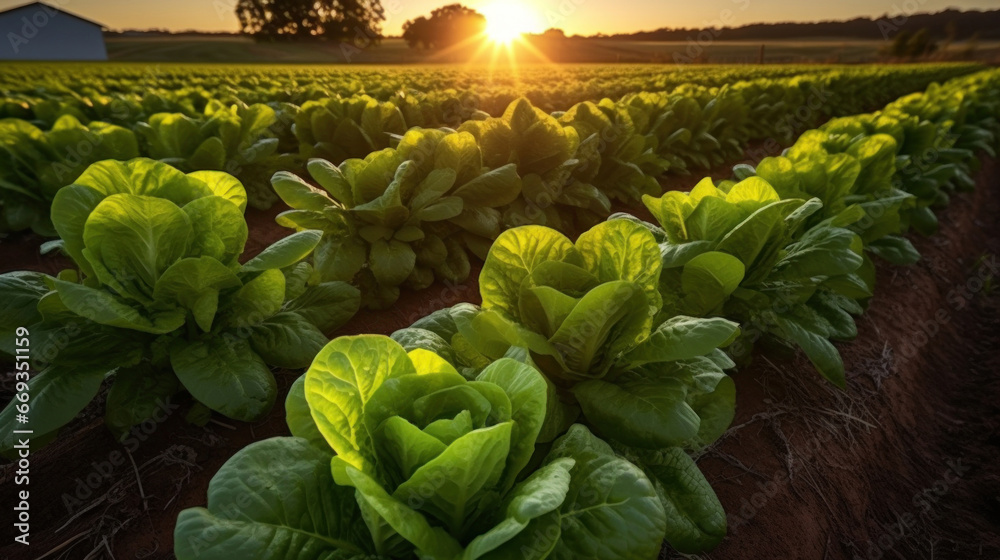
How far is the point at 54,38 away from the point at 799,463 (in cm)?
7106

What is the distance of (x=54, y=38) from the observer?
2077 inches

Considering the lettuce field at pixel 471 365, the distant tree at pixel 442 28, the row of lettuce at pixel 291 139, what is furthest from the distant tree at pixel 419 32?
the lettuce field at pixel 471 365

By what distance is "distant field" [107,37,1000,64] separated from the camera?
5150 cm

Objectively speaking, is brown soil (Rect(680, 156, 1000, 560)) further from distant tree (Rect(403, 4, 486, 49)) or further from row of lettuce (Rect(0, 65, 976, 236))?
distant tree (Rect(403, 4, 486, 49))

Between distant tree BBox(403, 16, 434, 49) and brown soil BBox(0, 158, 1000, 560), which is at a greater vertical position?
distant tree BBox(403, 16, 434, 49)

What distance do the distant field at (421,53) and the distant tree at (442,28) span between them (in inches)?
64.9

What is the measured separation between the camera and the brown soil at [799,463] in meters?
1.98

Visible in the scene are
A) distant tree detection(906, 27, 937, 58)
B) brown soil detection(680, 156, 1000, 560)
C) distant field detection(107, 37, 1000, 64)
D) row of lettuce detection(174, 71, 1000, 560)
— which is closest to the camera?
row of lettuce detection(174, 71, 1000, 560)

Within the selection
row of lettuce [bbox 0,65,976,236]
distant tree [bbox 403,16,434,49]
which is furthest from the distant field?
row of lettuce [bbox 0,65,976,236]

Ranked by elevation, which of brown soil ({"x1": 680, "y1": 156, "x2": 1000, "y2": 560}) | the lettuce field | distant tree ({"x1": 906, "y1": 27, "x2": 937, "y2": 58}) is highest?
distant tree ({"x1": 906, "y1": 27, "x2": 937, "y2": 58})

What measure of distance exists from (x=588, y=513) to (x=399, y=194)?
2136 mm

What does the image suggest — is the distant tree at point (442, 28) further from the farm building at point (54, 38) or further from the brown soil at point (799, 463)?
the brown soil at point (799, 463)

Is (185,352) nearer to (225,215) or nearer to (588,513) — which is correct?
(225,215)

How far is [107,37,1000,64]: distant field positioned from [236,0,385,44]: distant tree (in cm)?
178
